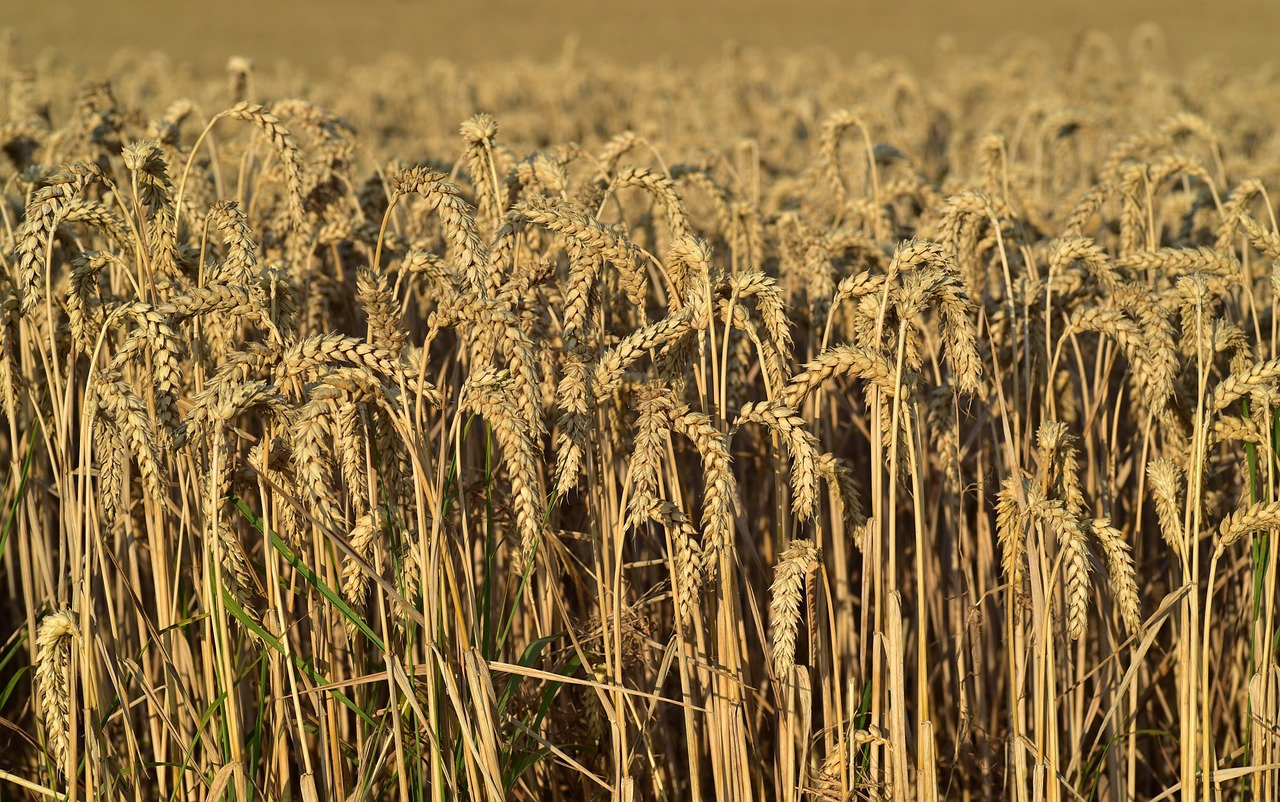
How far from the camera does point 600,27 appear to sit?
86.3 ft

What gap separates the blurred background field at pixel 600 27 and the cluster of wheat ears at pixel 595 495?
58.1ft

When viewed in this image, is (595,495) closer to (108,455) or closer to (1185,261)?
(108,455)

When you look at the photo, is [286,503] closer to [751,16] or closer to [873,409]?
[873,409]

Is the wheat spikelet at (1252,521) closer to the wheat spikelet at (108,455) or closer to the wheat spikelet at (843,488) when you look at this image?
the wheat spikelet at (843,488)

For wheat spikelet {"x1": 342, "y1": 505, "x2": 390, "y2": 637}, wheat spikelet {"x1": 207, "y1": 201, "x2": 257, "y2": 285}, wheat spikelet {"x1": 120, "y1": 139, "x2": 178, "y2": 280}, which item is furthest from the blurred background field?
wheat spikelet {"x1": 342, "y1": 505, "x2": 390, "y2": 637}

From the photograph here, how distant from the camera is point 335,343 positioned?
1680 mm

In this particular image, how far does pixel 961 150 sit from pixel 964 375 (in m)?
4.70

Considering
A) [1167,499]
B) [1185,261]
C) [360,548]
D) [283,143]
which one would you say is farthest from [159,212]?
[1185,261]

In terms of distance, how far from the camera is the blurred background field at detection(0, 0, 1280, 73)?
21.1 m

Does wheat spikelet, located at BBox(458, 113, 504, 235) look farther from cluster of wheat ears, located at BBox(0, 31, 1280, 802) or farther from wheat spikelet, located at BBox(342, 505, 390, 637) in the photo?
wheat spikelet, located at BBox(342, 505, 390, 637)

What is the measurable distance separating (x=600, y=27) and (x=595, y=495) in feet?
84.8

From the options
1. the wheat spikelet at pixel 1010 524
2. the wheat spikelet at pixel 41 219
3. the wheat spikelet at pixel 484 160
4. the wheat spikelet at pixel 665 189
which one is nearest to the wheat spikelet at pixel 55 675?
the wheat spikelet at pixel 41 219

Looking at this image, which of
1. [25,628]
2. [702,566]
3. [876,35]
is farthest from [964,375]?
[876,35]

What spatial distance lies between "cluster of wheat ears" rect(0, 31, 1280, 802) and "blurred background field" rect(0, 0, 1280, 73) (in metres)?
17.7
